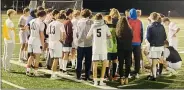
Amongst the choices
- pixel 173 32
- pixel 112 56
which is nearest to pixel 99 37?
pixel 112 56

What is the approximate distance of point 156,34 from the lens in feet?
33.3

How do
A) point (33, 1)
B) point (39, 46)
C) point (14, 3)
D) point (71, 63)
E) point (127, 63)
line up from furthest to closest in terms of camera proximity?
point (14, 3) → point (33, 1) → point (71, 63) → point (39, 46) → point (127, 63)

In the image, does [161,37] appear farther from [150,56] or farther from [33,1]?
[33,1]

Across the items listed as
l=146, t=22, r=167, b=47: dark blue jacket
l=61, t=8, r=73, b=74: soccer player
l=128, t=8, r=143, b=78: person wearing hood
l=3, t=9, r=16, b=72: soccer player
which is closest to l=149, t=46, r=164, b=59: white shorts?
l=146, t=22, r=167, b=47: dark blue jacket

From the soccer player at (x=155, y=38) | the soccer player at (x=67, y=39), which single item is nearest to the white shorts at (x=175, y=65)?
the soccer player at (x=155, y=38)

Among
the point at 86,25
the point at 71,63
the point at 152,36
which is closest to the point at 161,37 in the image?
the point at 152,36

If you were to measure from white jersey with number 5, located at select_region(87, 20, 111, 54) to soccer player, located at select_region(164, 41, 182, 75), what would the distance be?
7.22 ft

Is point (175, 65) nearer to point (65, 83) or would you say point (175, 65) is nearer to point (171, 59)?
point (171, 59)

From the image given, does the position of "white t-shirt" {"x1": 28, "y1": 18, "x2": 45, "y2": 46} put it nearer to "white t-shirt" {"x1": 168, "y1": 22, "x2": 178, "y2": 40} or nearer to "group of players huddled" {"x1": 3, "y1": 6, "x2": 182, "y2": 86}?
"group of players huddled" {"x1": 3, "y1": 6, "x2": 182, "y2": 86}

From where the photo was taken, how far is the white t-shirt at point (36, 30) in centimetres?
1047

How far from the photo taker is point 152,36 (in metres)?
10.2

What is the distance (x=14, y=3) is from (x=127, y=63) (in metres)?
34.7

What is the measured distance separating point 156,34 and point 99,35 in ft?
5.01

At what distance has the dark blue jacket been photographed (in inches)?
398
